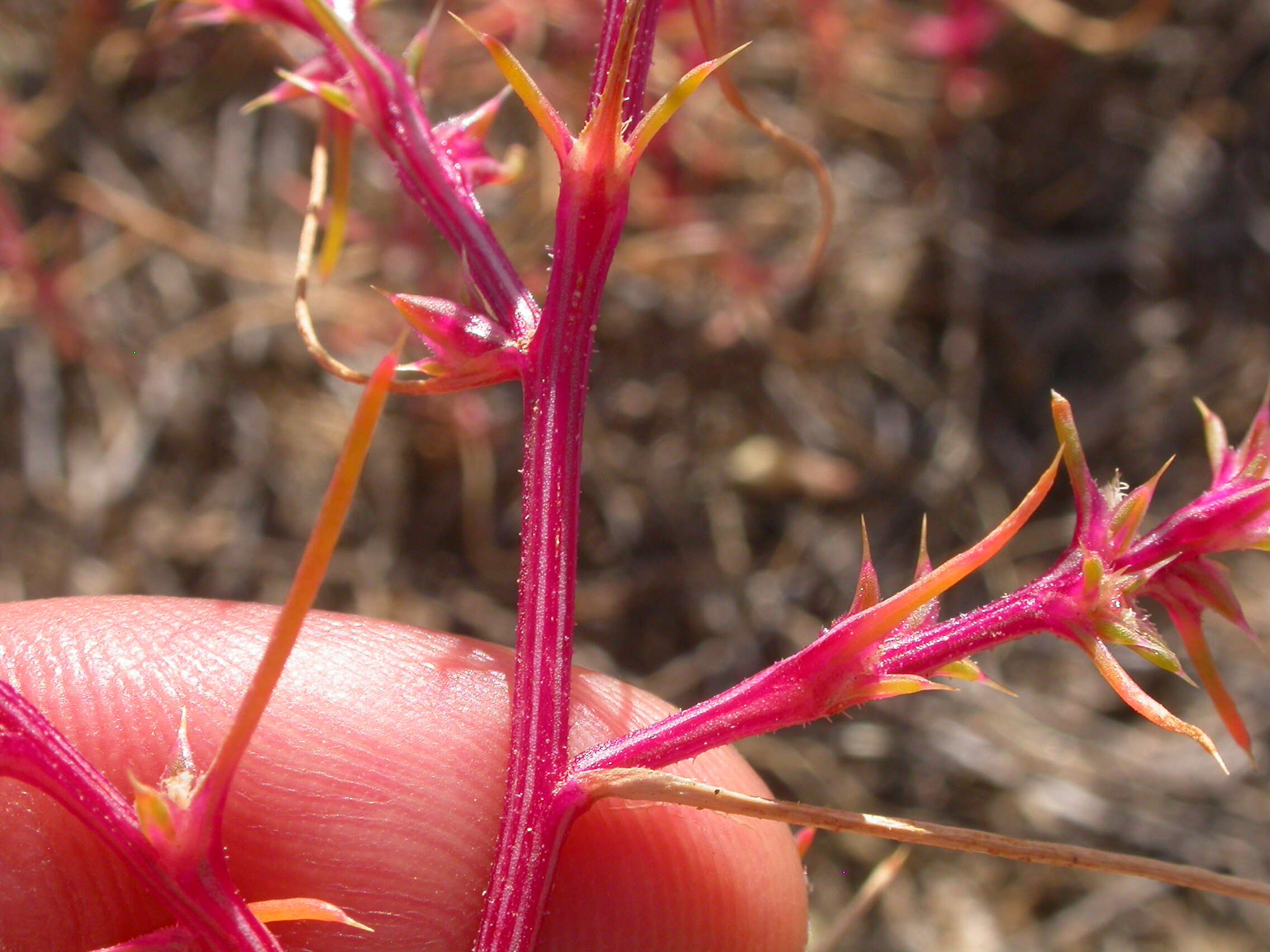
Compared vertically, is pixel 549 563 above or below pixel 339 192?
below

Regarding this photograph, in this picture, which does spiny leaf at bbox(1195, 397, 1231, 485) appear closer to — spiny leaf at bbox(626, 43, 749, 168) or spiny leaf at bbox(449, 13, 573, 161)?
spiny leaf at bbox(626, 43, 749, 168)

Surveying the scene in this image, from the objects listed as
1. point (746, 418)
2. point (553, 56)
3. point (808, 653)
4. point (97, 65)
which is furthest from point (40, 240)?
point (808, 653)

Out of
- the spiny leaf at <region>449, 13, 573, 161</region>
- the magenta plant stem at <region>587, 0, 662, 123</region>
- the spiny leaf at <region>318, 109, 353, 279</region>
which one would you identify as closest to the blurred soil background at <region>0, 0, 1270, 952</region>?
the spiny leaf at <region>318, 109, 353, 279</region>

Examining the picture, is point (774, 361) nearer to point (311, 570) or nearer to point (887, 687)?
point (887, 687)

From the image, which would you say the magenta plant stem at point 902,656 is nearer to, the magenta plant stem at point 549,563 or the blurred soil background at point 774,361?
the magenta plant stem at point 549,563

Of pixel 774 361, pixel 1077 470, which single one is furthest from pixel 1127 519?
pixel 774 361

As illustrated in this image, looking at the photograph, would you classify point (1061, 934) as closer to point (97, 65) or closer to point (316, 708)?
point (316, 708)

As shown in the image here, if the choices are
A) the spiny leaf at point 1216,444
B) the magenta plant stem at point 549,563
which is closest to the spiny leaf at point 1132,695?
the spiny leaf at point 1216,444
